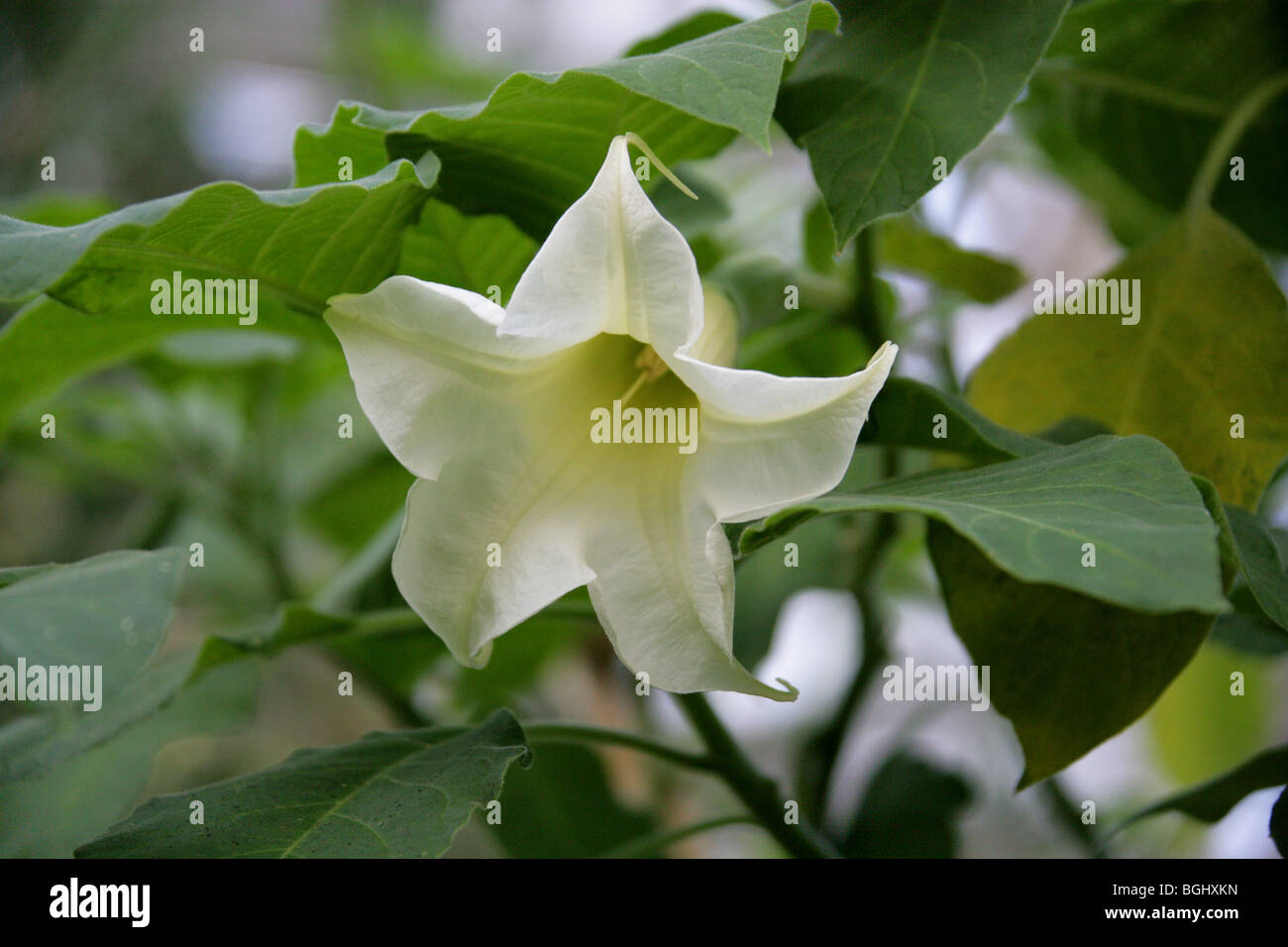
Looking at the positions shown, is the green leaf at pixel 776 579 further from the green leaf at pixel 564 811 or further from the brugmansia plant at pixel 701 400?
the green leaf at pixel 564 811

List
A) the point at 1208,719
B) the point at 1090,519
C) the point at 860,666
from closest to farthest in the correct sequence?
the point at 1090,519, the point at 860,666, the point at 1208,719

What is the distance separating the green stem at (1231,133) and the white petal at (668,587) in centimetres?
39

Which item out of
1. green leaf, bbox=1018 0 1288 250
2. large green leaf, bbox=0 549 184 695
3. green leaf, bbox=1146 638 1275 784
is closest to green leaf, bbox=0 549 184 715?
large green leaf, bbox=0 549 184 695

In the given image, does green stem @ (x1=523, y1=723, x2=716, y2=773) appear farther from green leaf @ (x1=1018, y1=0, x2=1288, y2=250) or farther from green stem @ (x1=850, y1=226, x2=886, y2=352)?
green leaf @ (x1=1018, y1=0, x2=1288, y2=250)

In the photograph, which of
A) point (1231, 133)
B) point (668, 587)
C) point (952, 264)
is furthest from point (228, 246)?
point (1231, 133)

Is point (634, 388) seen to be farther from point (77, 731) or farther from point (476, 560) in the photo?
point (77, 731)

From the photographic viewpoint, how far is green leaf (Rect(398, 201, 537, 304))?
1.77 feet

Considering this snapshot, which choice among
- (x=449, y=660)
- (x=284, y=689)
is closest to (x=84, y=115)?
(x=284, y=689)

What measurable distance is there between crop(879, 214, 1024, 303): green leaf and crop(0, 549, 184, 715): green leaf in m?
0.52

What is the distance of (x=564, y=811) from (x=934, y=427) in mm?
524

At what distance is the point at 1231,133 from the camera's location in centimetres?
68

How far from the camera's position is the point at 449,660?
102 cm

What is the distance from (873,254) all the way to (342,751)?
38cm

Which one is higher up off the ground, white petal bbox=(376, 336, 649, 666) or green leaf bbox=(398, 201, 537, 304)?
green leaf bbox=(398, 201, 537, 304)
